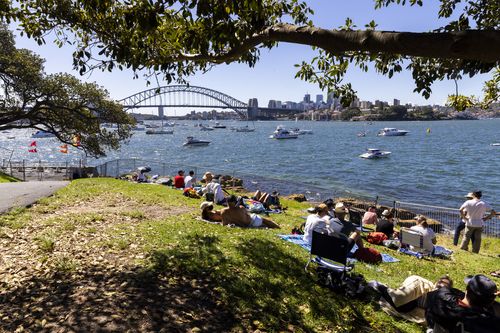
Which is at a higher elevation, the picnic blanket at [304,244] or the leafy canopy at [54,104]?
the leafy canopy at [54,104]

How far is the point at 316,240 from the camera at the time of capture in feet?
20.9

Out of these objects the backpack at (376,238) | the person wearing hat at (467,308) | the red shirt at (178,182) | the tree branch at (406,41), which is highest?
A: the tree branch at (406,41)

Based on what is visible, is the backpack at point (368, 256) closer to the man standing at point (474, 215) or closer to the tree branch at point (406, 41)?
the man standing at point (474, 215)

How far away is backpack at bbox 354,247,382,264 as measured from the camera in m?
7.88

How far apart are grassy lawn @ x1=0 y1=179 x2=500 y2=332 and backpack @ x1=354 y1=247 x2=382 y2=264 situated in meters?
0.26

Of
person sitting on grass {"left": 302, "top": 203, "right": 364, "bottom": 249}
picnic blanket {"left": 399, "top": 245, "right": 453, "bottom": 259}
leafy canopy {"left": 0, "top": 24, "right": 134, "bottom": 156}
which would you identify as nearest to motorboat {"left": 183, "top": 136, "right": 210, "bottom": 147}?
leafy canopy {"left": 0, "top": 24, "right": 134, "bottom": 156}

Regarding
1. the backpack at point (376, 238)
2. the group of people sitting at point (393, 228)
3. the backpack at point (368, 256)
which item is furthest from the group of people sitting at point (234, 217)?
the group of people sitting at point (393, 228)

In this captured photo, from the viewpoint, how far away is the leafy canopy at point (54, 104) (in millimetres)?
17188

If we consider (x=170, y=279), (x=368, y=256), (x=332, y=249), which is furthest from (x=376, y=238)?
(x=170, y=279)

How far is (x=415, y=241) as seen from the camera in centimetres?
933

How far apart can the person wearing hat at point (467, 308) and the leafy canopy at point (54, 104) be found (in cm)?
1851

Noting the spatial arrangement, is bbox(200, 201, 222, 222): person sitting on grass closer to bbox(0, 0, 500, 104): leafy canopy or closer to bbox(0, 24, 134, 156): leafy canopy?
bbox(0, 0, 500, 104): leafy canopy

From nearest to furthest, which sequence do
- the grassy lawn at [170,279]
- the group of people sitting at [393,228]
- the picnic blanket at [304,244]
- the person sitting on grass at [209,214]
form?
the grassy lawn at [170,279], the picnic blanket at [304,244], the group of people sitting at [393,228], the person sitting on grass at [209,214]

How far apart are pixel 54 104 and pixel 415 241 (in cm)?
1752
